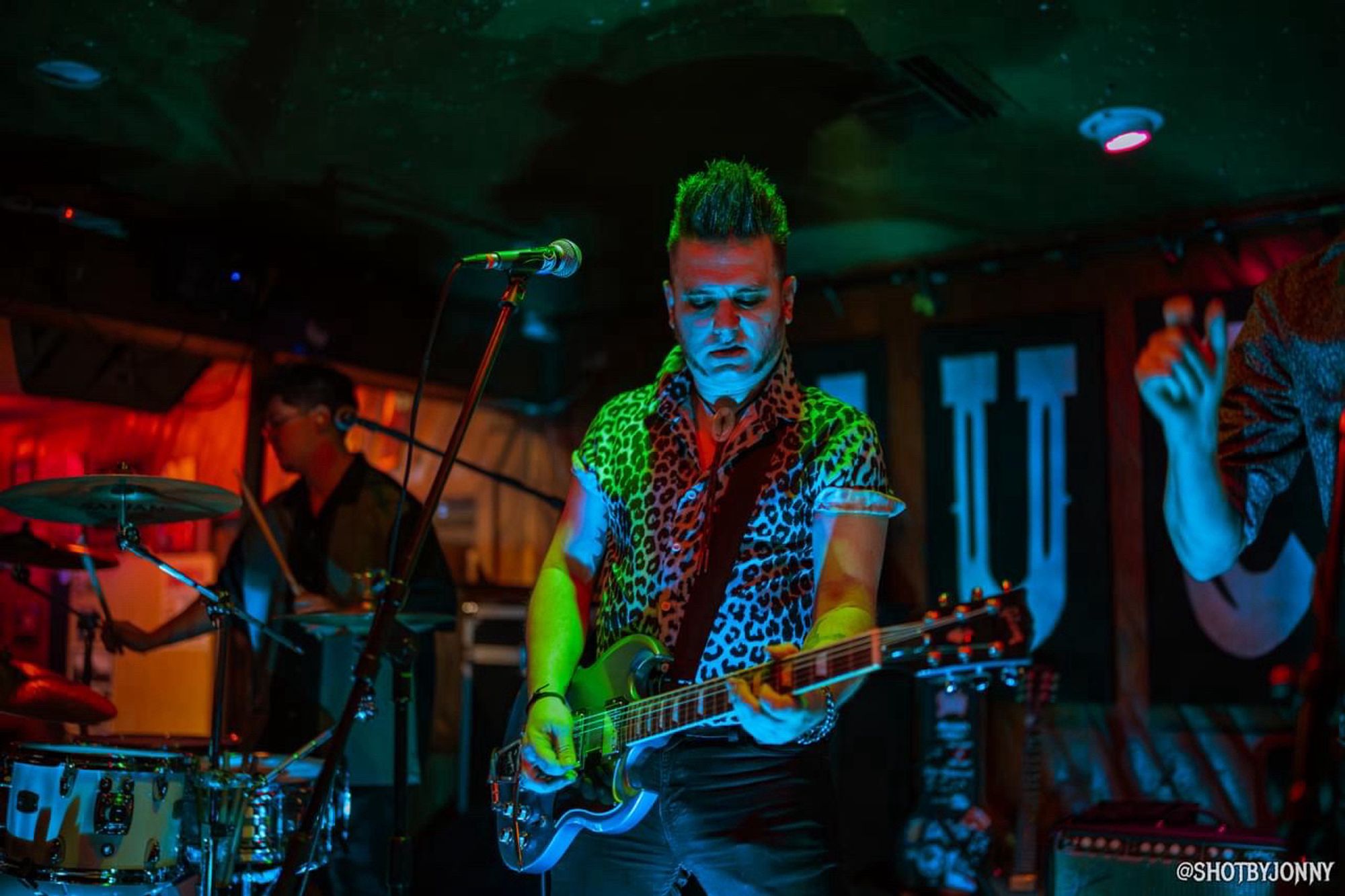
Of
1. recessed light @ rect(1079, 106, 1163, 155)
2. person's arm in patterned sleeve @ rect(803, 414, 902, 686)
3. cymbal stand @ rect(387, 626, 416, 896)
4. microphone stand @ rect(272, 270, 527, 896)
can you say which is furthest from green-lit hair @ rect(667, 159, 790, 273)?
recessed light @ rect(1079, 106, 1163, 155)

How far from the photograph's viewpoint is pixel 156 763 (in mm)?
4293

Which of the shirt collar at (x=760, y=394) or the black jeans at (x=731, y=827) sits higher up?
the shirt collar at (x=760, y=394)

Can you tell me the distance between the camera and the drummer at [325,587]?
5246 mm

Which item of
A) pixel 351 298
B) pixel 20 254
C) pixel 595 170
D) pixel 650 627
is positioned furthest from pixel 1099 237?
pixel 20 254

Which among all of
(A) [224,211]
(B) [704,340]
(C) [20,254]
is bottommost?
(B) [704,340]

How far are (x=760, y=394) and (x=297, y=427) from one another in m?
3.49

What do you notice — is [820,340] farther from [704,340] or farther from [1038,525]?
[704,340]

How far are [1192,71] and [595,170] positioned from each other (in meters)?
2.67

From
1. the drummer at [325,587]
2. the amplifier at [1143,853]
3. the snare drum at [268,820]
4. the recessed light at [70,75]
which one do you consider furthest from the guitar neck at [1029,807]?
the recessed light at [70,75]

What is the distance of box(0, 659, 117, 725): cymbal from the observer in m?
4.64

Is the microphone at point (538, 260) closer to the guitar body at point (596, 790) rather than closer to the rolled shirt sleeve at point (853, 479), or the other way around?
the rolled shirt sleeve at point (853, 479)

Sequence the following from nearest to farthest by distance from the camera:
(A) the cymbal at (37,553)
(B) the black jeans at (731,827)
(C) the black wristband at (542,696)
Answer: (B) the black jeans at (731,827), (C) the black wristband at (542,696), (A) the cymbal at (37,553)

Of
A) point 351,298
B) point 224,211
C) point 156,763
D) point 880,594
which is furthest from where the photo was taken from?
point 351,298

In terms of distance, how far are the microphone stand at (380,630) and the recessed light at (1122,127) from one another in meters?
3.33
